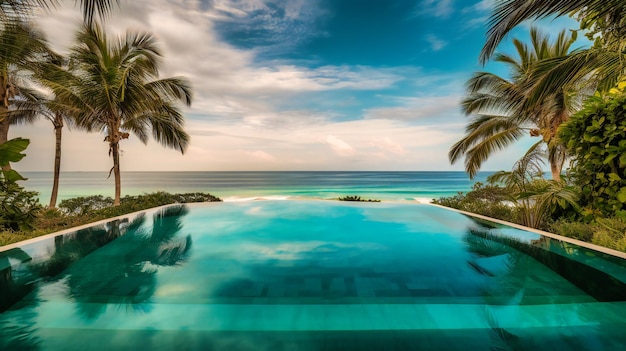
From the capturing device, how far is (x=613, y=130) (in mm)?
4184

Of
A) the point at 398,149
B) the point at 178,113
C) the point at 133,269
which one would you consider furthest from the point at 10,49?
the point at 398,149

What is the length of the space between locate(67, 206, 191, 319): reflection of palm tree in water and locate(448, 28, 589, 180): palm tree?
802cm

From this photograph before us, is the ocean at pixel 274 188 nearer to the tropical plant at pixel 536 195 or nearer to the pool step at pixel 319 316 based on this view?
the pool step at pixel 319 316

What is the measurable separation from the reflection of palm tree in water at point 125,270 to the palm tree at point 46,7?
2790 millimetres

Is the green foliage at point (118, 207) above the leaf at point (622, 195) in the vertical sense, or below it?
below

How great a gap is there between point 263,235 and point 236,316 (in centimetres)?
331

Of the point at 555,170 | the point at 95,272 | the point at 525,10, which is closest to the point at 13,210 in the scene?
the point at 95,272

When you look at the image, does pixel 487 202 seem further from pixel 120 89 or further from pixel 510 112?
pixel 120 89

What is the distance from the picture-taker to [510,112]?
7547 mm

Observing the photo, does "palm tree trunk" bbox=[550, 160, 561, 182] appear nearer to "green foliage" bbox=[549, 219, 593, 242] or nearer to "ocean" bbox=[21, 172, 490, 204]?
"green foliage" bbox=[549, 219, 593, 242]

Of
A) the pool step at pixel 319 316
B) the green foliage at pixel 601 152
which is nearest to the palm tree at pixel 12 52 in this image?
the pool step at pixel 319 316

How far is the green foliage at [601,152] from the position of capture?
4172 mm

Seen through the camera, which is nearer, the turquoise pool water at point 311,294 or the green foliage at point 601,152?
the turquoise pool water at point 311,294

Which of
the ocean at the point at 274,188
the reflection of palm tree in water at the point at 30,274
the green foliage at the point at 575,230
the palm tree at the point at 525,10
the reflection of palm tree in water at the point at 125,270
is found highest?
the palm tree at the point at 525,10
